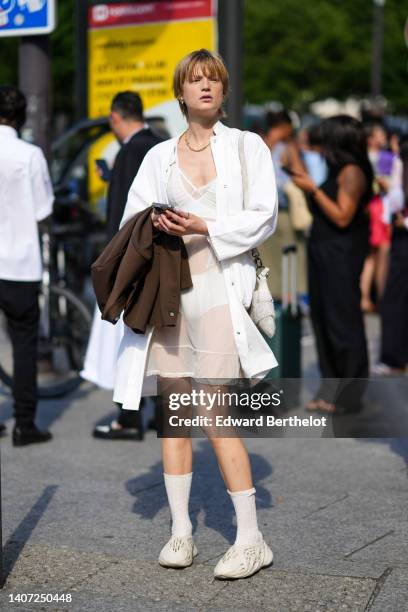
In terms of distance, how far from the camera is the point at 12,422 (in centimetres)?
727

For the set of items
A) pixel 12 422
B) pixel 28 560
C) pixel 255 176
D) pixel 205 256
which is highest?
pixel 255 176

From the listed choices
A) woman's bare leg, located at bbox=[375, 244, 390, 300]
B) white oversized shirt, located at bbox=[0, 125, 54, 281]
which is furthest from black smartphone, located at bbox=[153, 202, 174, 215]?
woman's bare leg, located at bbox=[375, 244, 390, 300]

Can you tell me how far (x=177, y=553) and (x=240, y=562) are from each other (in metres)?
0.28

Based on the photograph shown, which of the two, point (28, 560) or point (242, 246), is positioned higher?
point (242, 246)

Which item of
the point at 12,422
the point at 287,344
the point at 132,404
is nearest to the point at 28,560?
the point at 132,404

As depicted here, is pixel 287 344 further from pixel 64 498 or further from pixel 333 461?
pixel 64 498

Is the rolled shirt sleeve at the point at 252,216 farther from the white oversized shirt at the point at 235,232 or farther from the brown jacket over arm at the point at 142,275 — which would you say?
the brown jacket over arm at the point at 142,275

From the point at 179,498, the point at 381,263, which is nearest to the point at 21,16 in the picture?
the point at 179,498

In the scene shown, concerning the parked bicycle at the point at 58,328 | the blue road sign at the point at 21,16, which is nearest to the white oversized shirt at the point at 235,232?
the blue road sign at the point at 21,16

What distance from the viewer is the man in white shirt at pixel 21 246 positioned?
6.43 meters

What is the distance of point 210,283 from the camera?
4277 mm

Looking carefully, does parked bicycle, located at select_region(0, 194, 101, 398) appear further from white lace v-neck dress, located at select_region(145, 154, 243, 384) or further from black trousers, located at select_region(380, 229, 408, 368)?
white lace v-neck dress, located at select_region(145, 154, 243, 384)

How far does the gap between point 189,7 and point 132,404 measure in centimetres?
503

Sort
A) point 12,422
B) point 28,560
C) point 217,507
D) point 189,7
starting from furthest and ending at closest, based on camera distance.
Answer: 1. point 189,7
2. point 12,422
3. point 217,507
4. point 28,560
